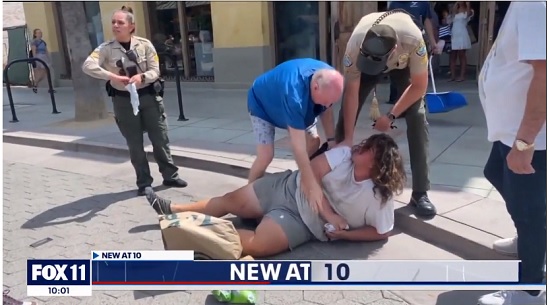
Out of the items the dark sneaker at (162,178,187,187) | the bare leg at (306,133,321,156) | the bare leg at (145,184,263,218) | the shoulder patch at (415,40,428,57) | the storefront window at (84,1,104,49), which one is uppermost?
the storefront window at (84,1,104,49)

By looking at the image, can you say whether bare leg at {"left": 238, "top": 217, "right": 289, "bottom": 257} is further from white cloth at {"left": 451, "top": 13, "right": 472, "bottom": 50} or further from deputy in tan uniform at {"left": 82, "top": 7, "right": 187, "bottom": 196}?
white cloth at {"left": 451, "top": 13, "right": 472, "bottom": 50}

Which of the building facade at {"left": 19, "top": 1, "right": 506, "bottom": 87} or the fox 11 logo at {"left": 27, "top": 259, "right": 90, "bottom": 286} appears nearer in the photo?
the fox 11 logo at {"left": 27, "top": 259, "right": 90, "bottom": 286}

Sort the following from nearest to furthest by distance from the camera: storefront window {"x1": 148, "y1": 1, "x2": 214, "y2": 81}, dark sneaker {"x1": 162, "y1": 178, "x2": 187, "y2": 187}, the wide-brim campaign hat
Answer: the wide-brim campaign hat < dark sneaker {"x1": 162, "y1": 178, "x2": 187, "y2": 187} < storefront window {"x1": 148, "y1": 1, "x2": 214, "y2": 81}

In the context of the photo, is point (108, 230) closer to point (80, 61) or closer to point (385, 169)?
point (385, 169)

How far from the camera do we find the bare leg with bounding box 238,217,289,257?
107 inches

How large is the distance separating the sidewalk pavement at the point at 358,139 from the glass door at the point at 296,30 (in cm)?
132

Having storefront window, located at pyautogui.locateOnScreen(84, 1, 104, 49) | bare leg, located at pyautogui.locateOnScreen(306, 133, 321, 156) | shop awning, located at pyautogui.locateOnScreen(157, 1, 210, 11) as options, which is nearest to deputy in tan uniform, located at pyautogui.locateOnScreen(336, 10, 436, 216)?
bare leg, located at pyautogui.locateOnScreen(306, 133, 321, 156)

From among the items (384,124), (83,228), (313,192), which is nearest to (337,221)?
(313,192)

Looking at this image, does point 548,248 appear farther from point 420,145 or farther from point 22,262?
point 22,262

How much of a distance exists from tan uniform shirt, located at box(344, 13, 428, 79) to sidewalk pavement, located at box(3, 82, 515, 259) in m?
0.99

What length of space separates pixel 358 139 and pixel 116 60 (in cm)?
249

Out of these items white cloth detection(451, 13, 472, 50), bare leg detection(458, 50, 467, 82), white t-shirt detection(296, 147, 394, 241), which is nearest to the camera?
white t-shirt detection(296, 147, 394, 241)

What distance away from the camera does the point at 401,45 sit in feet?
9.16

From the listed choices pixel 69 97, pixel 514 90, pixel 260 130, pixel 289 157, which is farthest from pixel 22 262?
pixel 69 97
